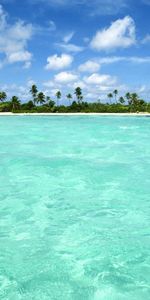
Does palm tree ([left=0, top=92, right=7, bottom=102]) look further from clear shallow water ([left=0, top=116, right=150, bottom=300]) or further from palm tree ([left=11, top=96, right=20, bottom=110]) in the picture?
clear shallow water ([left=0, top=116, right=150, bottom=300])

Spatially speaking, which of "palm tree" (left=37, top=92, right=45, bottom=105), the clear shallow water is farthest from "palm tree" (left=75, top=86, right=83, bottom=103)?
the clear shallow water

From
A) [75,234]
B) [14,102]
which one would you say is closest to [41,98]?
[14,102]

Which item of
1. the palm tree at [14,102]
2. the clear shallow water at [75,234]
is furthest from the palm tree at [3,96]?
the clear shallow water at [75,234]

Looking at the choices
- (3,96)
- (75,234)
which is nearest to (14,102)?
(3,96)

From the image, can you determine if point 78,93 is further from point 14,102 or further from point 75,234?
point 75,234

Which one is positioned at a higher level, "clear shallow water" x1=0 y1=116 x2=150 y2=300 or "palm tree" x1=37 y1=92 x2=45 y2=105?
"palm tree" x1=37 y1=92 x2=45 y2=105

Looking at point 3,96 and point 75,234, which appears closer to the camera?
point 75,234

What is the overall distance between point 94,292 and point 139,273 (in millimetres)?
1076

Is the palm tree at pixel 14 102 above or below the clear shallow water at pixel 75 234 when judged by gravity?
above

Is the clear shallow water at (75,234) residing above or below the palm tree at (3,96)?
below

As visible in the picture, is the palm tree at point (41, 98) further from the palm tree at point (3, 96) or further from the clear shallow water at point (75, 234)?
the clear shallow water at point (75, 234)

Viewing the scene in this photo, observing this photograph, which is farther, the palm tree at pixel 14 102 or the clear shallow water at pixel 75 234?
the palm tree at pixel 14 102

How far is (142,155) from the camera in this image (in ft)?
72.7

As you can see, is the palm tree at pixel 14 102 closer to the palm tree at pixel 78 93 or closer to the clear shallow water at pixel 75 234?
the palm tree at pixel 78 93
